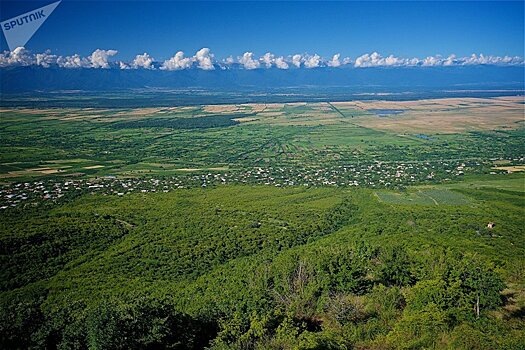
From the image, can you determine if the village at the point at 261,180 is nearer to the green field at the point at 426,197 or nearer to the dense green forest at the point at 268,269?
the dense green forest at the point at 268,269

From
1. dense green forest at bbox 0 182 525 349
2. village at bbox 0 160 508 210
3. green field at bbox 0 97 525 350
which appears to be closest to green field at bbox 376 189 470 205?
dense green forest at bbox 0 182 525 349

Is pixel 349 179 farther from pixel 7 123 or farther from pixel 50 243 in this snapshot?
pixel 7 123

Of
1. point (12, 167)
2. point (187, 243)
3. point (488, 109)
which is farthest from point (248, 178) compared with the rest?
point (488, 109)

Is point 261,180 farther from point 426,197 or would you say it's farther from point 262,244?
point 262,244

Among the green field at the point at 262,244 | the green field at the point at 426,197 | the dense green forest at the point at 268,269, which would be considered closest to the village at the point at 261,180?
the green field at the point at 262,244

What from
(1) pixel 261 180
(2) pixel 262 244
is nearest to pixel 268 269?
(2) pixel 262 244

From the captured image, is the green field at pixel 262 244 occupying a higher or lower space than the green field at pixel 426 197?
higher

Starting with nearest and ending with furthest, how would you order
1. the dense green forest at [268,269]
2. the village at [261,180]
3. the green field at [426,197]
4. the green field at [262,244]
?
the dense green forest at [268,269], the green field at [262,244], the green field at [426,197], the village at [261,180]

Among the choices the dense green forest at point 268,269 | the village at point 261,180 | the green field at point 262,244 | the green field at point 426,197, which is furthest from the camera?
the village at point 261,180

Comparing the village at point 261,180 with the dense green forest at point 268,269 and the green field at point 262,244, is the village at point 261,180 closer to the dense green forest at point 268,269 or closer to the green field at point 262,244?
the green field at point 262,244

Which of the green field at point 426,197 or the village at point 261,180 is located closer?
the green field at point 426,197
